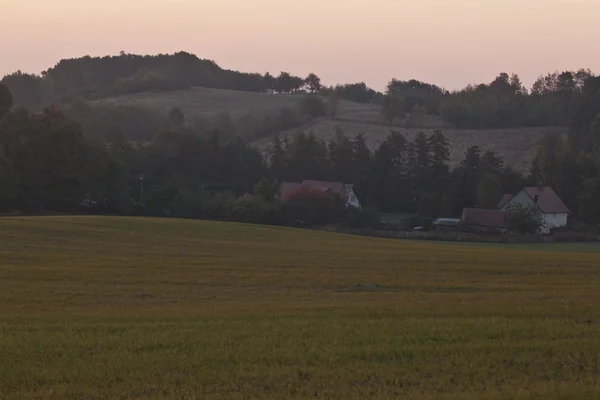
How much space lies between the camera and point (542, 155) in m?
94.0

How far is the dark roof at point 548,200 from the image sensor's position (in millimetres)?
82875

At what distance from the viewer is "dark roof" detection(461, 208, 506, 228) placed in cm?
7781

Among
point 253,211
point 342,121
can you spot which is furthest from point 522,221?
point 342,121

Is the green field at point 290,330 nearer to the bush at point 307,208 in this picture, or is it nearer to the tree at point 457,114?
the bush at point 307,208

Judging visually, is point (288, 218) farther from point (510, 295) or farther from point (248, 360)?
point (248, 360)

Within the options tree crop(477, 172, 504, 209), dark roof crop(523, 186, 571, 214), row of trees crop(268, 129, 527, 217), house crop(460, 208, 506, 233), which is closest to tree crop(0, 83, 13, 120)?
row of trees crop(268, 129, 527, 217)

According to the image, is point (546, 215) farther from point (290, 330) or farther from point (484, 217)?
point (290, 330)

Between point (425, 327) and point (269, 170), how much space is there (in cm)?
8401

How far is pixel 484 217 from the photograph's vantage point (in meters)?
79.1

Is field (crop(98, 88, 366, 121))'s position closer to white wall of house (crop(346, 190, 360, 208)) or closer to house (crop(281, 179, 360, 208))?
house (crop(281, 179, 360, 208))

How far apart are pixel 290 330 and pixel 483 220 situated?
223ft

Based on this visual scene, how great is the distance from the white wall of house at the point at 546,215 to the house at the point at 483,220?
3.38m

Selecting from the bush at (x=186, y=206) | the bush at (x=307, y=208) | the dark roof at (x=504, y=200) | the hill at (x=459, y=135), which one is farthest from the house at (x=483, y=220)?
the hill at (x=459, y=135)

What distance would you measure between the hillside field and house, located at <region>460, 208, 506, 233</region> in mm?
35656
